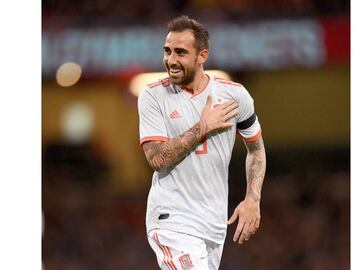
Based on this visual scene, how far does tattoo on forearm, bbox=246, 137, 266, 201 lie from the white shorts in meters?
0.42

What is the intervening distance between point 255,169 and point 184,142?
0.63m

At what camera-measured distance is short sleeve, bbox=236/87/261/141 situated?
507 centimetres

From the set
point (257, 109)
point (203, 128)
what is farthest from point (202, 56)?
point (257, 109)

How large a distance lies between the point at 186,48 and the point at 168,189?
2.66ft

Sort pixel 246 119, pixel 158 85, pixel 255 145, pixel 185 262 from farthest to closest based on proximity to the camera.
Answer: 1. pixel 255 145
2. pixel 246 119
3. pixel 158 85
4. pixel 185 262

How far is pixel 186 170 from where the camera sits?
491cm

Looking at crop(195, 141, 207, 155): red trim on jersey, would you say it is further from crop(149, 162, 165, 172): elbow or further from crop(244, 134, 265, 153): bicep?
crop(244, 134, 265, 153): bicep

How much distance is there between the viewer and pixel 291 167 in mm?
13016

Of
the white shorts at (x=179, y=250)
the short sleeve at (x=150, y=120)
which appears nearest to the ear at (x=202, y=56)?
the short sleeve at (x=150, y=120)

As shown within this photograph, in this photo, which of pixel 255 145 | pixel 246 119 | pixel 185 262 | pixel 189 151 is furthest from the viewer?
pixel 255 145

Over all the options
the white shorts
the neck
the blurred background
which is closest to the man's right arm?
the neck

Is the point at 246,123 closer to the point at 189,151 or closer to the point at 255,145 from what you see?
the point at 255,145

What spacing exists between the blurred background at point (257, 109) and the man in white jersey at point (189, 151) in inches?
258
